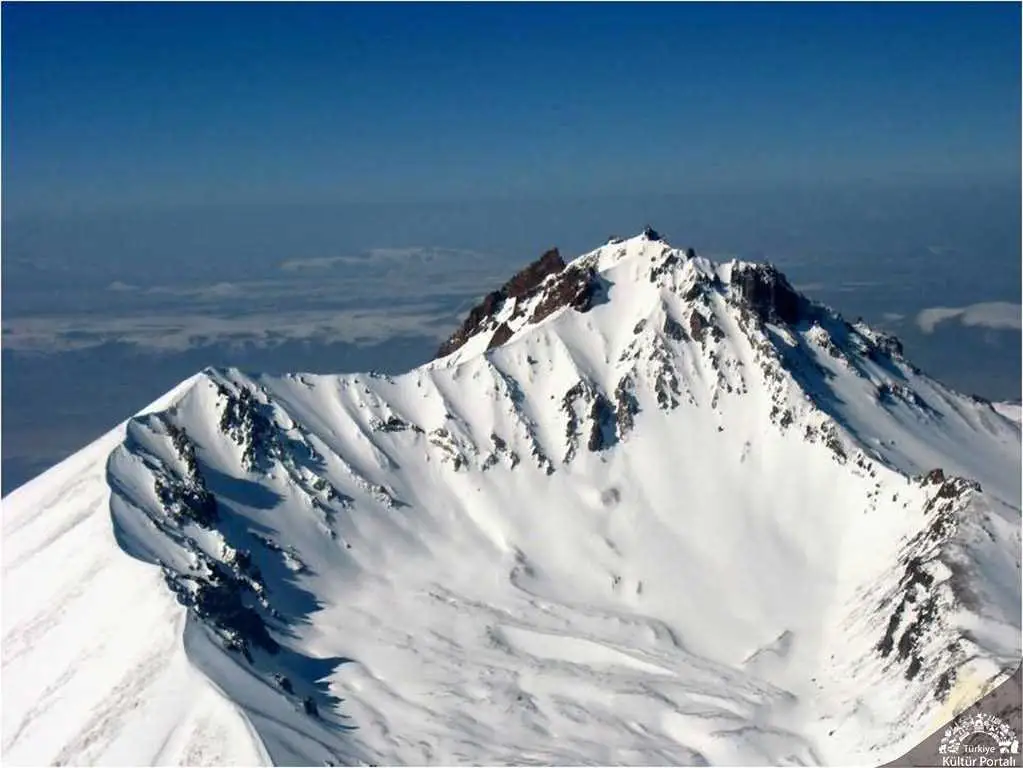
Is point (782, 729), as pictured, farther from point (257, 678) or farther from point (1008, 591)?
point (257, 678)

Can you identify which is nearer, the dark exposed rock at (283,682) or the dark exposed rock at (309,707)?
the dark exposed rock at (309,707)

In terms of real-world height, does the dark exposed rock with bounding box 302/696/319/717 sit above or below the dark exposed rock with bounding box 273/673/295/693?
below

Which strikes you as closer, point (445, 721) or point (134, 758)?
point (134, 758)

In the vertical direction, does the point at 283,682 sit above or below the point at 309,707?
above

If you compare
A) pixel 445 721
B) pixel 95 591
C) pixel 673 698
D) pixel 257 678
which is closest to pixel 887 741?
pixel 673 698

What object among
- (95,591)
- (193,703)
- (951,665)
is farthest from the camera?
(95,591)

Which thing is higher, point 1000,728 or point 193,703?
point 1000,728

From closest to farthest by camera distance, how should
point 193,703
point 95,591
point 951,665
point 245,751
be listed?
point 245,751, point 193,703, point 951,665, point 95,591

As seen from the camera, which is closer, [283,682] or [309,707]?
[309,707]

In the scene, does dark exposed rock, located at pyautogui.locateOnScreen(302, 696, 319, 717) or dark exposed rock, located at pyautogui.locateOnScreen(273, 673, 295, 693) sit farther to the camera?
dark exposed rock, located at pyautogui.locateOnScreen(273, 673, 295, 693)

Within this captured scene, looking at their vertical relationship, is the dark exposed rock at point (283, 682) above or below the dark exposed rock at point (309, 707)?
above
